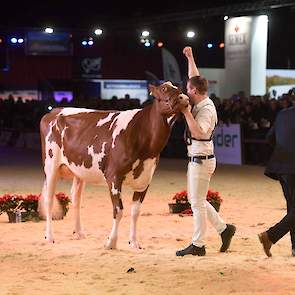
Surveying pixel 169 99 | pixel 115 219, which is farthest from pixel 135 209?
pixel 169 99

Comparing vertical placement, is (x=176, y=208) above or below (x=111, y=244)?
below

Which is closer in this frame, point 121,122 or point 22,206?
point 121,122

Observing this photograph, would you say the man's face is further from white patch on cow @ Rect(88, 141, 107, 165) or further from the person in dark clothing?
white patch on cow @ Rect(88, 141, 107, 165)

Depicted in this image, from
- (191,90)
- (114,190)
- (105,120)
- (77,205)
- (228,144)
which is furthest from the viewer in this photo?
(228,144)

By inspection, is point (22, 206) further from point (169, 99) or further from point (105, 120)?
point (169, 99)

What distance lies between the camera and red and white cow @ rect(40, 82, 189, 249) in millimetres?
8555

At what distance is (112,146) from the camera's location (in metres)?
8.84

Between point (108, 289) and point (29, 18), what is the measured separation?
Answer: 3801 cm

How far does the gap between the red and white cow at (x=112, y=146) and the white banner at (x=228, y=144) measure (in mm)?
12090

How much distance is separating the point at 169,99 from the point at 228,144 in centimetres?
1377

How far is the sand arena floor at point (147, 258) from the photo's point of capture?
22.2 feet

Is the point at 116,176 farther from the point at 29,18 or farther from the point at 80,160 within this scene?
the point at 29,18

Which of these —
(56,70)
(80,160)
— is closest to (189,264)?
(80,160)

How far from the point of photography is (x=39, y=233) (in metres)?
9.99
